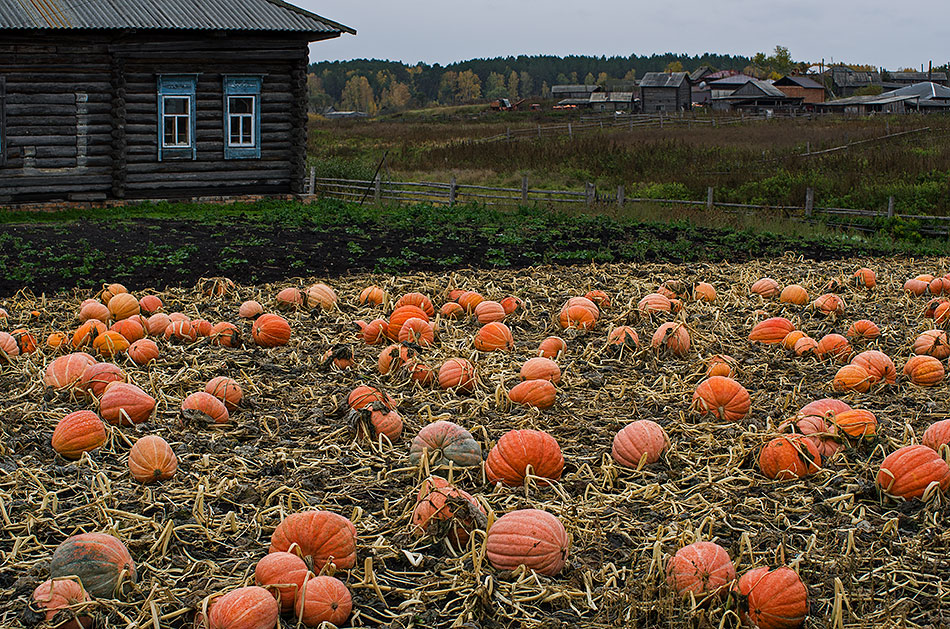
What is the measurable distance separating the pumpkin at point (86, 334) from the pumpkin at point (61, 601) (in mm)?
3590

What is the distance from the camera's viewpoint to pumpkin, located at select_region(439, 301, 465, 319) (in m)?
7.71

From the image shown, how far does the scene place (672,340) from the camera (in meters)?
6.62

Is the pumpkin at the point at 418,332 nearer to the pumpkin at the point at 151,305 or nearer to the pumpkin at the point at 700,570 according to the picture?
the pumpkin at the point at 151,305

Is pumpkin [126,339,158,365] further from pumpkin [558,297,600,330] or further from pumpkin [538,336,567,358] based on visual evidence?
pumpkin [558,297,600,330]

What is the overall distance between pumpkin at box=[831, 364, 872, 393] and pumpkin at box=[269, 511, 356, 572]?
11.9ft

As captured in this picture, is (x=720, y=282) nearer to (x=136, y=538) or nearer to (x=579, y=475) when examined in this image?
(x=579, y=475)

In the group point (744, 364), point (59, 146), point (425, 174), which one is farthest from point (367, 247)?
point (425, 174)

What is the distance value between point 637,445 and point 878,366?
2.28m

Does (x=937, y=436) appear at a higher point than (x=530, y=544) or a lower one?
higher

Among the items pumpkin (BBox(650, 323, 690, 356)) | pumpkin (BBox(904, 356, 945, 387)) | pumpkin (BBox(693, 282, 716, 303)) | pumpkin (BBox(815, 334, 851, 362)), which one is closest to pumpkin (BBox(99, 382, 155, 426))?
pumpkin (BBox(650, 323, 690, 356))

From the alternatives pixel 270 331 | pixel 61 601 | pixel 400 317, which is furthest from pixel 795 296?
pixel 61 601

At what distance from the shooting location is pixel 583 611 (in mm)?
3242

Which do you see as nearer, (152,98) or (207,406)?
(207,406)

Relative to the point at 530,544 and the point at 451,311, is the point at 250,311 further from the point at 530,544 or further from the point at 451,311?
the point at 530,544
